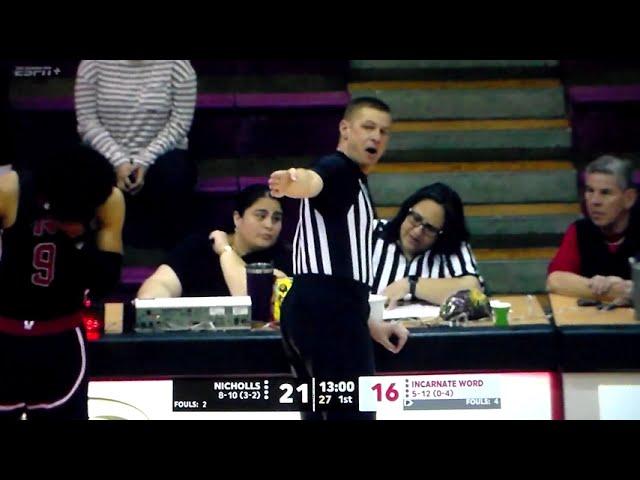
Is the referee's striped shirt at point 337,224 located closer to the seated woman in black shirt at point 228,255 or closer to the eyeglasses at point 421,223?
the seated woman in black shirt at point 228,255

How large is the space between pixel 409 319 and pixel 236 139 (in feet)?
3.14

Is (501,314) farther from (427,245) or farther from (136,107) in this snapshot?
(136,107)

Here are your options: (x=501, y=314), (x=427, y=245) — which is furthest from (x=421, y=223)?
(x=501, y=314)

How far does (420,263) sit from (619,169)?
0.72m

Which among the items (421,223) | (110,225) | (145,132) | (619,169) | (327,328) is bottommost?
(327,328)

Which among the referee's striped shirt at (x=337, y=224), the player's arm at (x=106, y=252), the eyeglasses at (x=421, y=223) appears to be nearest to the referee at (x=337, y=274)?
the referee's striped shirt at (x=337, y=224)

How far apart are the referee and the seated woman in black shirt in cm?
27

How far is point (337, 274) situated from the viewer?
2764 mm

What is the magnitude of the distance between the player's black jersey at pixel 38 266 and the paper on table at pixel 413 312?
0.93 m
